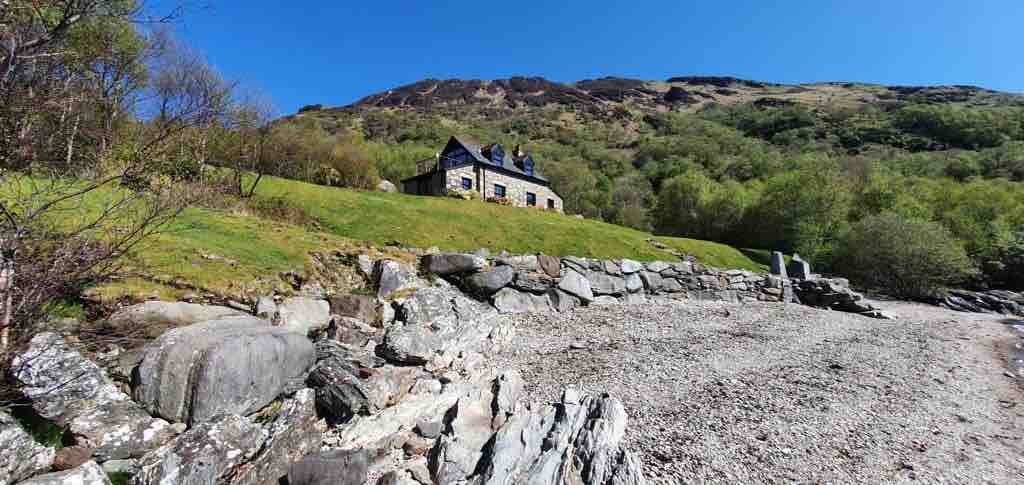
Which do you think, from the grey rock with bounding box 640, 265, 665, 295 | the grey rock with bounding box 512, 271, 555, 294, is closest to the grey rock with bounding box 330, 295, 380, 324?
the grey rock with bounding box 512, 271, 555, 294

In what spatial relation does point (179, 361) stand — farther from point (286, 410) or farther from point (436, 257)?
point (436, 257)

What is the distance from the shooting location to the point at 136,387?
4.07 metres

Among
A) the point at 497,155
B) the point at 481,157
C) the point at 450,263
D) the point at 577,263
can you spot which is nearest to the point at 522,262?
the point at 577,263

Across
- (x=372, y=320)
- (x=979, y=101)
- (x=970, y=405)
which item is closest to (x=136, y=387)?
(x=372, y=320)

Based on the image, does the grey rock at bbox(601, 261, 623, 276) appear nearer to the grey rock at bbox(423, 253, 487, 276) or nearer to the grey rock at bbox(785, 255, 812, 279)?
the grey rock at bbox(423, 253, 487, 276)

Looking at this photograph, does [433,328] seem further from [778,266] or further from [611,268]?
[778,266]

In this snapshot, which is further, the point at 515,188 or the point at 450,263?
the point at 515,188

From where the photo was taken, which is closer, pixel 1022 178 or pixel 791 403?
pixel 791 403

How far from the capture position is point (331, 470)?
404cm

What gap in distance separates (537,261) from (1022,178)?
72486mm

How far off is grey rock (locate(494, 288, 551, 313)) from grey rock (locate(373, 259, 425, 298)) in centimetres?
259

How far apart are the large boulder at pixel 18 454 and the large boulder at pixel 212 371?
31.6 inches

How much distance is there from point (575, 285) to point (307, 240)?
317 inches

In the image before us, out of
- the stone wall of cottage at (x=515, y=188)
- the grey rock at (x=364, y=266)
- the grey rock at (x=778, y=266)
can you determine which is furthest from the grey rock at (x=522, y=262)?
the stone wall of cottage at (x=515, y=188)
